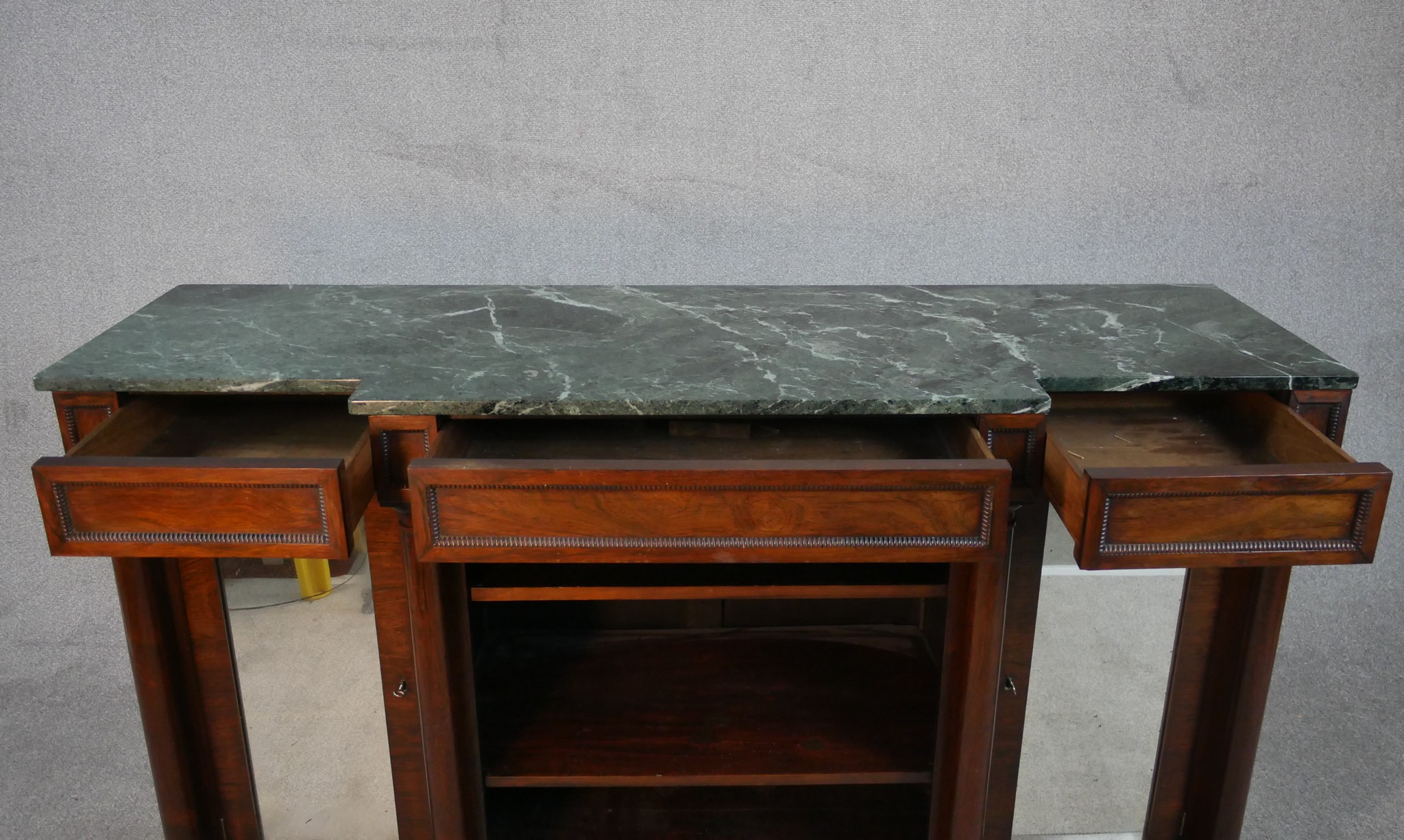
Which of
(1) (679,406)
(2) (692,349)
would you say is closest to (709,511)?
(1) (679,406)

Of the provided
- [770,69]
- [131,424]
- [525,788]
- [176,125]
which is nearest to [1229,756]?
[525,788]

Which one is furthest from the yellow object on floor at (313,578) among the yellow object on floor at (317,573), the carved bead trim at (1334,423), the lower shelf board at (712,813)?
the carved bead trim at (1334,423)

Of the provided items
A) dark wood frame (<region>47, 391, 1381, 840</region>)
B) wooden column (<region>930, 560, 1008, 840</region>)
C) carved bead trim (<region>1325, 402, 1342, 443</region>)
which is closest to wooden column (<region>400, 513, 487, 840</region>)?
dark wood frame (<region>47, 391, 1381, 840</region>)

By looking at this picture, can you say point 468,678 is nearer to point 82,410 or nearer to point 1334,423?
point 82,410

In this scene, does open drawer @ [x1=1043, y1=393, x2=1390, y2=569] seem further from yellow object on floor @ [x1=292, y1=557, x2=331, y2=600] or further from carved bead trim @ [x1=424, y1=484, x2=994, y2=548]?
yellow object on floor @ [x1=292, y1=557, x2=331, y2=600]

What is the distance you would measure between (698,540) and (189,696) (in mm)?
740

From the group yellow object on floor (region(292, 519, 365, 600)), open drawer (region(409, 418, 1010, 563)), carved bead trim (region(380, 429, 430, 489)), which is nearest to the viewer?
open drawer (region(409, 418, 1010, 563))

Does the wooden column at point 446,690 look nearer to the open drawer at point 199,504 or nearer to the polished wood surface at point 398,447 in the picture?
the polished wood surface at point 398,447

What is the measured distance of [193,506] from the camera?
1.25 metres

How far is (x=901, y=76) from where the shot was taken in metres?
2.01

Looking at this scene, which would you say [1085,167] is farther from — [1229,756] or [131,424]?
[131,424]

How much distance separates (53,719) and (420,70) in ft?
4.27

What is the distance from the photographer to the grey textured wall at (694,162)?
198cm

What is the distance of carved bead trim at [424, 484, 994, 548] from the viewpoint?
4.05ft
